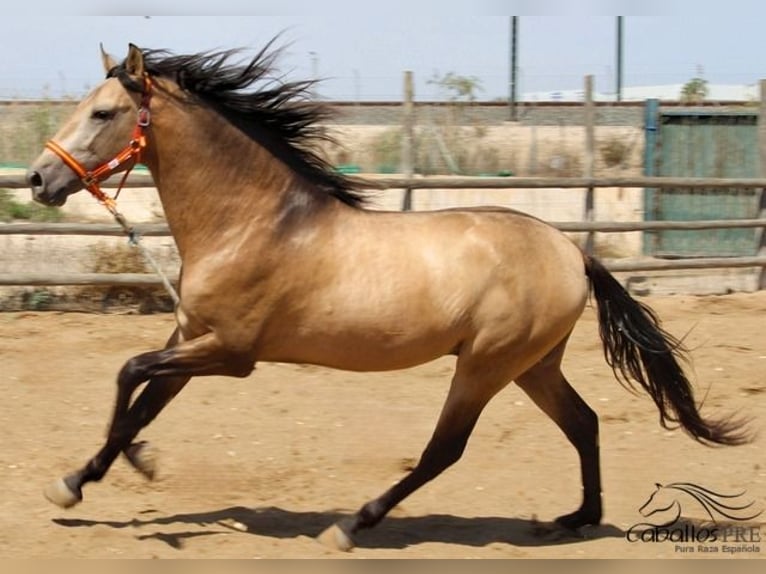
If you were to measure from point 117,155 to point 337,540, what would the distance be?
1880mm

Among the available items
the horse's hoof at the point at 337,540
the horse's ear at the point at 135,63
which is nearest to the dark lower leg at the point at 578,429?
the horse's hoof at the point at 337,540

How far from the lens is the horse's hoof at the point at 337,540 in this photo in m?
4.96

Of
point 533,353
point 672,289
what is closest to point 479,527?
point 533,353

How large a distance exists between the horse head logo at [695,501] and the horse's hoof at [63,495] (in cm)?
266

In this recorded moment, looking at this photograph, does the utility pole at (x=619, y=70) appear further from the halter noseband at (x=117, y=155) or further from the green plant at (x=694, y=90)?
the halter noseband at (x=117, y=155)

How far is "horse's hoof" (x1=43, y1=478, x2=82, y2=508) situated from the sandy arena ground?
0.32 feet

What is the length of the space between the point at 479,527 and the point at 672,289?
6001mm

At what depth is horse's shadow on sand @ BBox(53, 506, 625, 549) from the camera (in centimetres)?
514

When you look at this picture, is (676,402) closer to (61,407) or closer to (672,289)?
(61,407)

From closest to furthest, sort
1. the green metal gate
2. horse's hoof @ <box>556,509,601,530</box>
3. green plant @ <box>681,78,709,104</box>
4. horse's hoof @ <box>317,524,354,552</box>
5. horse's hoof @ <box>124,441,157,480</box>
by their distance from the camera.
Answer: horse's hoof @ <box>317,524,354,552</box> < horse's hoof @ <box>124,441,157,480</box> < horse's hoof @ <box>556,509,601,530</box> < the green metal gate < green plant @ <box>681,78,709,104</box>

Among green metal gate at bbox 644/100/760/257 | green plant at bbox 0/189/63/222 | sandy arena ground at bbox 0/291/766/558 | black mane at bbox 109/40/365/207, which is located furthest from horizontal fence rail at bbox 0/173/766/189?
black mane at bbox 109/40/365/207

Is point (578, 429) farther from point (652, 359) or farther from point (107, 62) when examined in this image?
point (107, 62)

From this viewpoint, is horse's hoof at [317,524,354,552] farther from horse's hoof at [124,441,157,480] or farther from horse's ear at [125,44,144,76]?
horse's ear at [125,44,144,76]

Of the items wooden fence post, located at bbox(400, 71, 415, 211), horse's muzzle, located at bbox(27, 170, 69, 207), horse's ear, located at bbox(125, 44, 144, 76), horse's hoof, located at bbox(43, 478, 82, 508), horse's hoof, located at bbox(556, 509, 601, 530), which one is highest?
horse's ear, located at bbox(125, 44, 144, 76)
